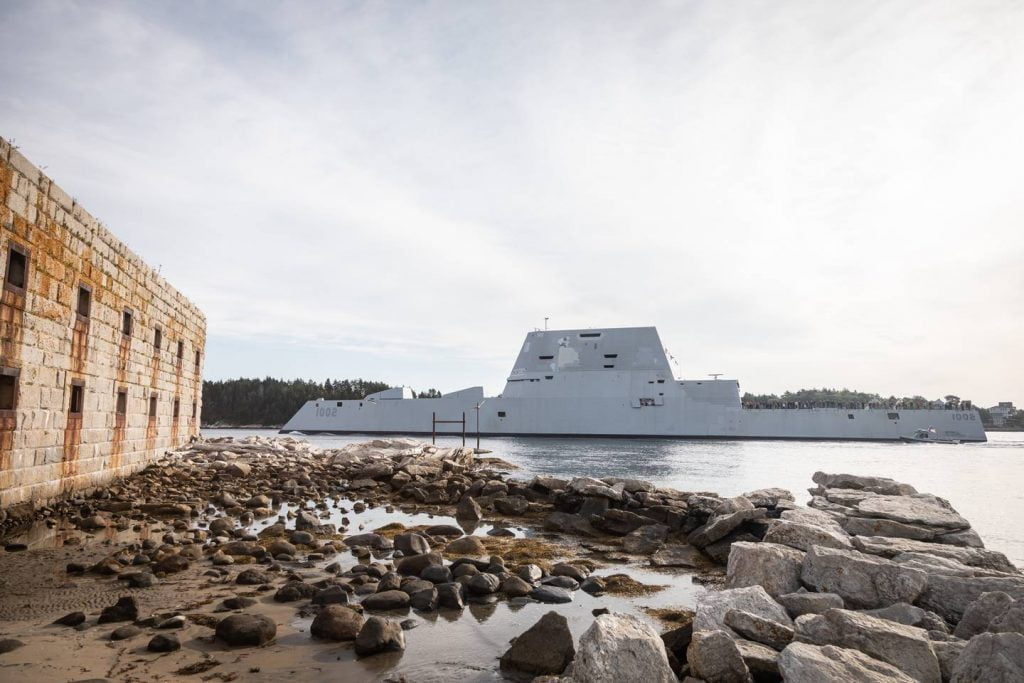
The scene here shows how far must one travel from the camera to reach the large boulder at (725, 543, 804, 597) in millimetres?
5102

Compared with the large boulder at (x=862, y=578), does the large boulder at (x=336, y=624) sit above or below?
below

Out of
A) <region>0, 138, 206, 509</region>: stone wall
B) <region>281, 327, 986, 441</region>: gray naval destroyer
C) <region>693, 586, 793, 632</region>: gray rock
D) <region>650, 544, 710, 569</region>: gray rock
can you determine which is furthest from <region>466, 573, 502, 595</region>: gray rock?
<region>281, 327, 986, 441</region>: gray naval destroyer

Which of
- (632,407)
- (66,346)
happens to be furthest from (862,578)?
(632,407)

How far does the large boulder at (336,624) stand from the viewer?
4191mm

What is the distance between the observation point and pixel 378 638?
13.1 feet

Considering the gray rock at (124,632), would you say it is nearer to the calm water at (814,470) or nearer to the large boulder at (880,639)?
the large boulder at (880,639)

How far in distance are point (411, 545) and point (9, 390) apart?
211 inches

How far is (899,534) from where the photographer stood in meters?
6.84

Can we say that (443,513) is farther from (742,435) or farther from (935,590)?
(742,435)

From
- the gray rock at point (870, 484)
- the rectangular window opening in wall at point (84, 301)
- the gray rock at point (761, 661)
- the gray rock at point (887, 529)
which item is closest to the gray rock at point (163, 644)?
the gray rock at point (761, 661)

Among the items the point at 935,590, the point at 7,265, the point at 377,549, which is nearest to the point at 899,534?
the point at 935,590

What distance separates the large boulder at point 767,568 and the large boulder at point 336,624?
3.21 metres

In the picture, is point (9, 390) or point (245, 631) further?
point (9, 390)

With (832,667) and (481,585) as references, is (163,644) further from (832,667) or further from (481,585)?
(832,667)
